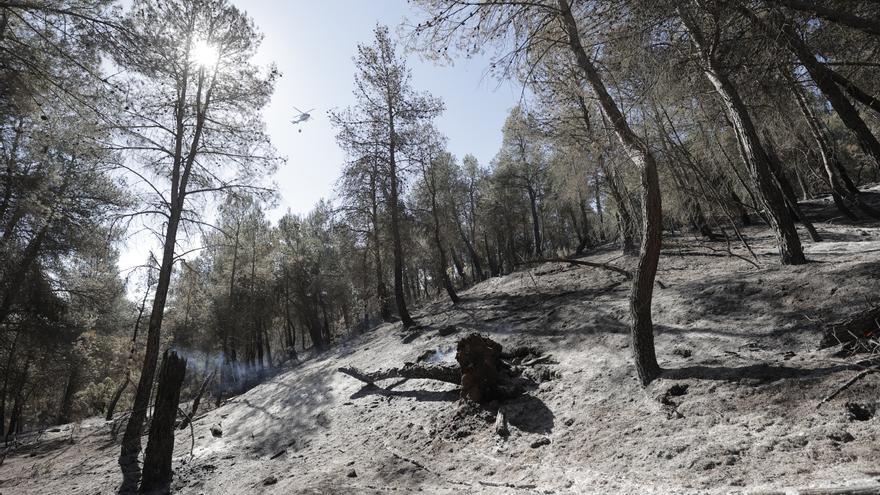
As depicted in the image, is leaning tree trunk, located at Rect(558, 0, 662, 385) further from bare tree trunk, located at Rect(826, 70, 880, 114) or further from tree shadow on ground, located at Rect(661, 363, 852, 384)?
bare tree trunk, located at Rect(826, 70, 880, 114)

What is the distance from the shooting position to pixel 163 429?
6887 millimetres

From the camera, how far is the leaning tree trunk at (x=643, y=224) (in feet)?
16.6

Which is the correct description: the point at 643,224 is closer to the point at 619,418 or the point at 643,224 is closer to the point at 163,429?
the point at 619,418

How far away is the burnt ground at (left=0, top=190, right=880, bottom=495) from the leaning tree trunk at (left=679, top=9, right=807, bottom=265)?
0.66 meters

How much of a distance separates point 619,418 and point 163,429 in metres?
7.17

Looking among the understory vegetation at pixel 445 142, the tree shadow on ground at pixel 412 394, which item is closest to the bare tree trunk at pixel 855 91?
the understory vegetation at pixel 445 142

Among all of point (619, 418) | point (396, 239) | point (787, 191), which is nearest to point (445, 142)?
point (396, 239)

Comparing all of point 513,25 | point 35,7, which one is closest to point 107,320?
point 35,7

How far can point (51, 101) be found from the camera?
4.88 meters

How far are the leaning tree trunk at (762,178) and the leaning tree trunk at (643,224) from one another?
2.70 metres

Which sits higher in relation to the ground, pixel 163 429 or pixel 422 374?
pixel 163 429

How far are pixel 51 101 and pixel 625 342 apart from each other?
8366 mm

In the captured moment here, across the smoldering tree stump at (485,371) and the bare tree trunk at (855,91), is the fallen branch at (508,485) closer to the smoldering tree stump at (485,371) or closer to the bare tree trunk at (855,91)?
the smoldering tree stump at (485,371)

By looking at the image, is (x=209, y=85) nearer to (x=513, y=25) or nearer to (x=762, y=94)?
(x=513, y=25)
